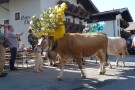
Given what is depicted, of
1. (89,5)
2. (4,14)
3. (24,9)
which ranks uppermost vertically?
(89,5)

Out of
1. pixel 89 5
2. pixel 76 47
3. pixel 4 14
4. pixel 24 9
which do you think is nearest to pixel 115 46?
pixel 76 47

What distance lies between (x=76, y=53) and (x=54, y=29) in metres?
1.21

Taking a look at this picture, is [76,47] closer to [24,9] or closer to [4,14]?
[24,9]

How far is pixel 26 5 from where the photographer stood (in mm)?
25203

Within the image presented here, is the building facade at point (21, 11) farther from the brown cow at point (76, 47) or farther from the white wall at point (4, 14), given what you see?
the brown cow at point (76, 47)

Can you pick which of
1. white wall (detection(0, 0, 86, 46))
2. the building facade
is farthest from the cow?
white wall (detection(0, 0, 86, 46))

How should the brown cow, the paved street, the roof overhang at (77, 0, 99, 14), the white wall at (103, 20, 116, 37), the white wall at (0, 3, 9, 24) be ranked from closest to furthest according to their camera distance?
the paved street → the brown cow → the white wall at (0, 3, 9, 24) → the roof overhang at (77, 0, 99, 14) → the white wall at (103, 20, 116, 37)

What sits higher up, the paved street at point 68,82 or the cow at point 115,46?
the cow at point 115,46

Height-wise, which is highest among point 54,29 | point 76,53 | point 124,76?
point 54,29

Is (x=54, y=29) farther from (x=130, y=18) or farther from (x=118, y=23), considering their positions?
(x=130, y=18)

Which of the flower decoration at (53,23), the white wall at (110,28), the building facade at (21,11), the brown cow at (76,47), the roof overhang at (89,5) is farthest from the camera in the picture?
the white wall at (110,28)

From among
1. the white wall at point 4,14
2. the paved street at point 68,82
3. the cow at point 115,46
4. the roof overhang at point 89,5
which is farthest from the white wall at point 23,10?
the paved street at point 68,82

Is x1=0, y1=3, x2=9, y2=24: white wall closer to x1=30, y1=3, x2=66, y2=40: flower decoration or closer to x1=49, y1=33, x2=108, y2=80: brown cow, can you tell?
x1=49, y1=33, x2=108, y2=80: brown cow

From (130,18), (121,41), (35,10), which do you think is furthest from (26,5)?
(130,18)
